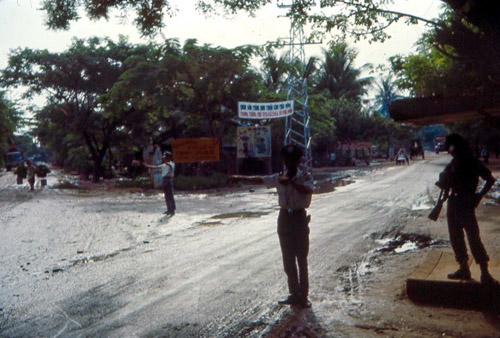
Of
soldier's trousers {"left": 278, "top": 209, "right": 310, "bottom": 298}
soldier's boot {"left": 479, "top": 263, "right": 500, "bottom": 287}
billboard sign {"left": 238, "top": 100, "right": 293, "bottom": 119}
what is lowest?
soldier's boot {"left": 479, "top": 263, "right": 500, "bottom": 287}

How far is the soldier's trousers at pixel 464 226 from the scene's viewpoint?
5770 millimetres

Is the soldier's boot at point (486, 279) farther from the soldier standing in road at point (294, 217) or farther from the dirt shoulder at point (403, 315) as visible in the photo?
the soldier standing in road at point (294, 217)

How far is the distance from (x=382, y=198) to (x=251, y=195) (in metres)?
5.80

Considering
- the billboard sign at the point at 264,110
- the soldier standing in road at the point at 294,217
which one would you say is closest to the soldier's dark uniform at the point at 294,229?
the soldier standing in road at the point at 294,217

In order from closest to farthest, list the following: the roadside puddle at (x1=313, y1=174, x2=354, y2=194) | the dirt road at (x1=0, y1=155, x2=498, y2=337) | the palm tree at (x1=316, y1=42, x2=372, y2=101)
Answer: the dirt road at (x1=0, y1=155, x2=498, y2=337) < the roadside puddle at (x1=313, y1=174, x2=354, y2=194) < the palm tree at (x1=316, y1=42, x2=372, y2=101)

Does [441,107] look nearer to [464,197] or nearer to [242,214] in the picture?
[464,197]

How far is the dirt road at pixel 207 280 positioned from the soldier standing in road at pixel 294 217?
0.23 metres

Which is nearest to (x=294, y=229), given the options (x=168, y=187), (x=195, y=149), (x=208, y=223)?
(x=208, y=223)

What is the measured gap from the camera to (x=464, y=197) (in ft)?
19.1

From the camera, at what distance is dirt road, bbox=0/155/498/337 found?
511 cm

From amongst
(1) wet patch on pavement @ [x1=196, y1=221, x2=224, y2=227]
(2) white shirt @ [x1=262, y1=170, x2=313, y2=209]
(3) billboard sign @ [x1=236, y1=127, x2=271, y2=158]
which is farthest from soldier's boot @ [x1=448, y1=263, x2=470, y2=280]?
(3) billboard sign @ [x1=236, y1=127, x2=271, y2=158]

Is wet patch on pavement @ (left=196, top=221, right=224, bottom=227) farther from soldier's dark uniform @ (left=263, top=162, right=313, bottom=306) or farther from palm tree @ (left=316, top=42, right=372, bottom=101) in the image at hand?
palm tree @ (left=316, top=42, right=372, bottom=101)

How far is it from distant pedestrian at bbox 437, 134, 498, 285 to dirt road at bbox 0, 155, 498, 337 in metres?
0.60

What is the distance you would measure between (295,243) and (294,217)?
0.91 ft
